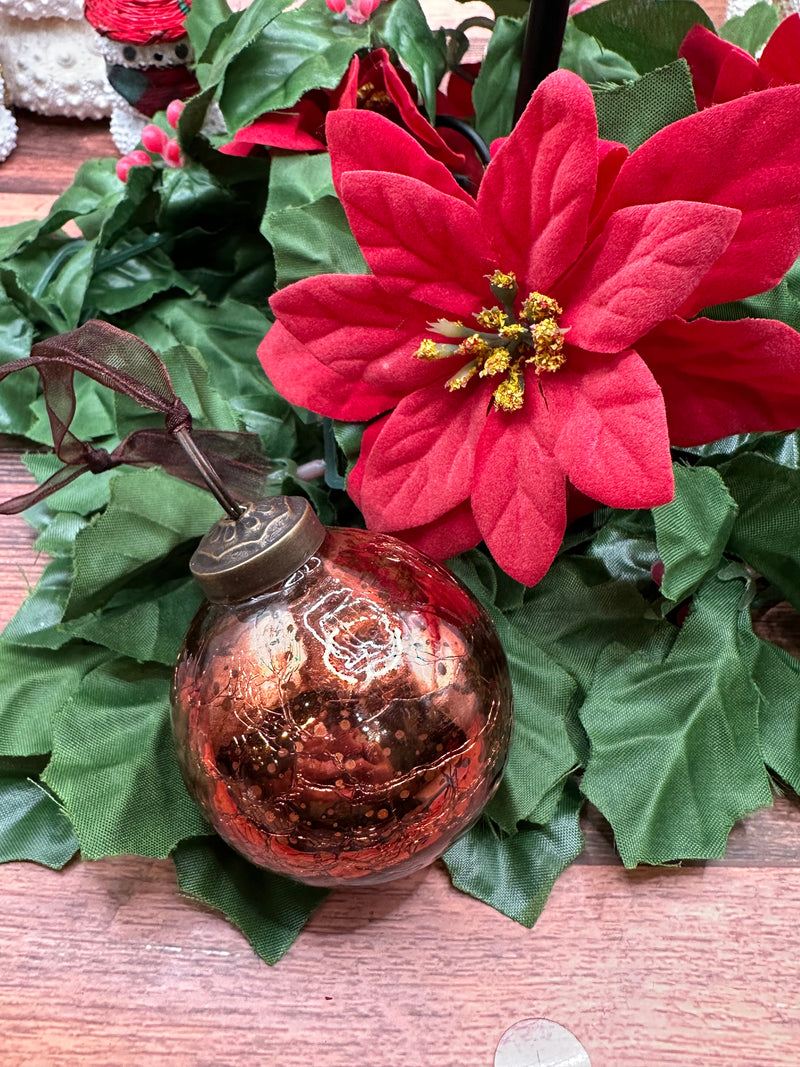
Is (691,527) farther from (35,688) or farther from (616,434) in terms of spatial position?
(35,688)

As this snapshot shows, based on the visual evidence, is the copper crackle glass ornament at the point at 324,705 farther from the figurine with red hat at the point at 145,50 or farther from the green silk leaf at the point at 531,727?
the figurine with red hat at the point at 145,50

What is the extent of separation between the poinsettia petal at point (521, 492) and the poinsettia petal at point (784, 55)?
0.15m

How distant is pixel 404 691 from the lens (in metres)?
0.27

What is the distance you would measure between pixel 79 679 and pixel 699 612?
242 millimetres

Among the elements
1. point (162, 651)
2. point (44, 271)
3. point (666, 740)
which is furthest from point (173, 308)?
point (666, 740)

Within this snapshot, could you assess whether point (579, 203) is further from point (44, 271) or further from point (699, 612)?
point (44, 271)

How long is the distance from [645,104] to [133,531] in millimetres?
236

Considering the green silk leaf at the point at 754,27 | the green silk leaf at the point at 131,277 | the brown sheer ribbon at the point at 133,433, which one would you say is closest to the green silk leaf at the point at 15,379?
the green silk leaf at the point at 131,277

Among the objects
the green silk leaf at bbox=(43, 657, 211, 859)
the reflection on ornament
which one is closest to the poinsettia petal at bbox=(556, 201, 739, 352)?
the green silk leaf at bbox=(43, 657, 211, 859)

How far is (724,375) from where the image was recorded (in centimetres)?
30

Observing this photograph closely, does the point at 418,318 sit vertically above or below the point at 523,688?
above

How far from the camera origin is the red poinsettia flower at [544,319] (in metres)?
0.26

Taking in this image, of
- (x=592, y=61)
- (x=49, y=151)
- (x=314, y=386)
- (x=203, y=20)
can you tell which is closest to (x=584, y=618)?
(x=314, y=386)

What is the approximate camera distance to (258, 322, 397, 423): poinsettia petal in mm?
334
